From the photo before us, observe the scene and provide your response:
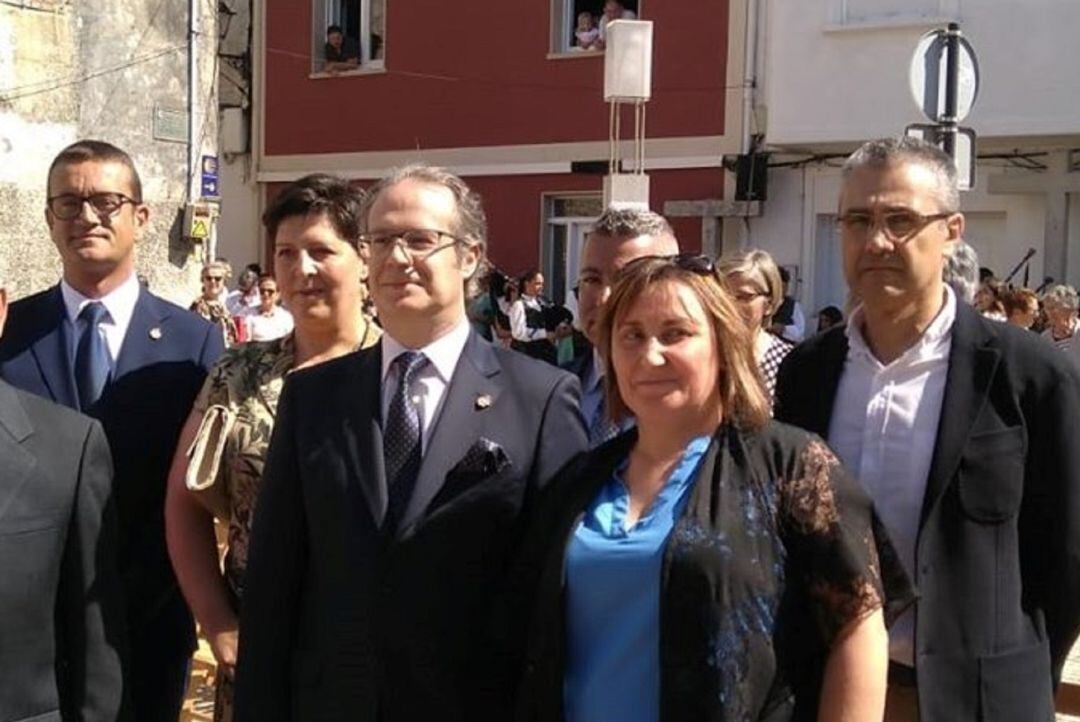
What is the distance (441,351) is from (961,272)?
1.42 meters

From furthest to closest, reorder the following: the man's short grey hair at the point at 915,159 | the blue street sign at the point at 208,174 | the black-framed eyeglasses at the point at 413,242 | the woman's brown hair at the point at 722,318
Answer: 1. the blue street sign at the point at 208,174
2. the man's short grey hair at the point at 915,159
3. the black-framed eyeglasses at the point at 413,242
4. the woman's brown hair at the point at 722,318

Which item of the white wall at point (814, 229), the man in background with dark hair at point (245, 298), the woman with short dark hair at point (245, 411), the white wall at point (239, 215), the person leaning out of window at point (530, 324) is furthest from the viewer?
the white wall at point (239, 215)

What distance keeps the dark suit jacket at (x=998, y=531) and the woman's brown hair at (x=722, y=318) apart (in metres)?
0.56

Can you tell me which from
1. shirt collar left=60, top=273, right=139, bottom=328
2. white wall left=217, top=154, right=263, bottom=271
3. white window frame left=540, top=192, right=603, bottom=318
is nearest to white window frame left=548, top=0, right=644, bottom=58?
white window frame left=540, top=192, right=603, bottom=318

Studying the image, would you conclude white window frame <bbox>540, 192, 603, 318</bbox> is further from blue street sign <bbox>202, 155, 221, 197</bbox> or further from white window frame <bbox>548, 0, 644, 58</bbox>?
blue street sign <bbox>202, 155, 221, 197</bbox>

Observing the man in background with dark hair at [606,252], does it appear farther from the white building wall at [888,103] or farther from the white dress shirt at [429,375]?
the white building wall at [888,103]

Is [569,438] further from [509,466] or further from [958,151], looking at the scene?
[958,151]

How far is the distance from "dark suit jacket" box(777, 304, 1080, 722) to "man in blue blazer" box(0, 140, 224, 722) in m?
1.83

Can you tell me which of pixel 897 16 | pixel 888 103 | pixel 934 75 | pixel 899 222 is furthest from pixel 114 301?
pixel 897 16

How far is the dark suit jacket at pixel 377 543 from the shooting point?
2.59 m

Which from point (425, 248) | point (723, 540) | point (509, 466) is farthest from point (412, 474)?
point (723, 540)

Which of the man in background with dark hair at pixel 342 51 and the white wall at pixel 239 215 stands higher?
the man in background with dark hair at pixel 342 51

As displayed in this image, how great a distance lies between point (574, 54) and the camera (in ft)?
54.1

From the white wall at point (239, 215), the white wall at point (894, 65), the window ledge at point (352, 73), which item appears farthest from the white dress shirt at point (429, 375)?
the white wall at point (239, 215)
